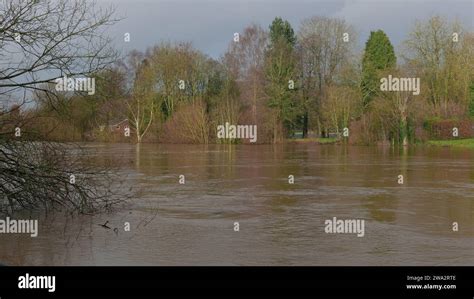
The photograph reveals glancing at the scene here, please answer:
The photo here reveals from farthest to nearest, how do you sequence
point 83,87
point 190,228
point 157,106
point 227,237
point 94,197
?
1. point 157,106
2. point 94,197
3. point 83,87
4. point 190,228
5. point 227,237

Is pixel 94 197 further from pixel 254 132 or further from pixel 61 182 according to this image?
pixel 254 132

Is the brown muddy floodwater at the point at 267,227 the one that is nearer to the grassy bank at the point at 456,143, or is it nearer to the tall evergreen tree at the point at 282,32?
the grassy bank at the point at 456,143

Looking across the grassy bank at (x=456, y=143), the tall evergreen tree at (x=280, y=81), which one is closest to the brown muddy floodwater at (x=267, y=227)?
the grassy bank at (x=456, y=143)

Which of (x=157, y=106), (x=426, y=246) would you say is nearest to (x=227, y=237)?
(x=426, y=246)

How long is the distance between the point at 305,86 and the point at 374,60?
27.9 feet

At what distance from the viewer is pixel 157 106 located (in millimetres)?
56594

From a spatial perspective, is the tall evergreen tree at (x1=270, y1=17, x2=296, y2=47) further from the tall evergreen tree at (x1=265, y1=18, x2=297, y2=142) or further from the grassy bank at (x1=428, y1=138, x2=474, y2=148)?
the grassy bank at (x1=428, y1=138, x2=474, y2=148)

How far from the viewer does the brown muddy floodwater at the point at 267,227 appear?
26.1 feet

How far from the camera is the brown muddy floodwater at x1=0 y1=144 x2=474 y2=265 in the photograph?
795cm

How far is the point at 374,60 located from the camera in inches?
1981

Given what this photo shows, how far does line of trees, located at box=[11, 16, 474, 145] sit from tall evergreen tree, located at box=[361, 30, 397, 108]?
0.31 ft

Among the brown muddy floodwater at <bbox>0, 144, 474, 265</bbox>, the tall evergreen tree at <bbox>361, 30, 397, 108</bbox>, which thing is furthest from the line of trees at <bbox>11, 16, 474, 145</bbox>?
the brown muddy floodwater at <bbox>0, 144, 474, 265</bbox>

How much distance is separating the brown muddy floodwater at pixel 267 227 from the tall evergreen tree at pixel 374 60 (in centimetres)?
3096
